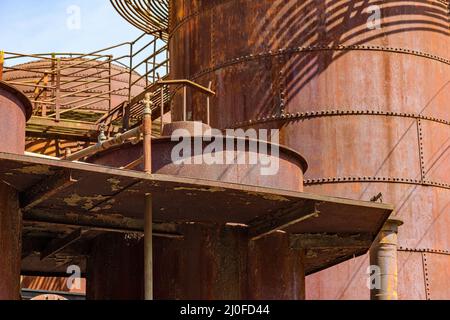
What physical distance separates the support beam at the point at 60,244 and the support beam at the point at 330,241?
10.9ft

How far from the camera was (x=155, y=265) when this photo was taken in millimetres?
13570

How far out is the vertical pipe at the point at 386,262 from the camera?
44.0ft

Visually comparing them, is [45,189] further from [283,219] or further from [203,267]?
[283,219]

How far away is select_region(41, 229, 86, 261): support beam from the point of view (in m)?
13.3

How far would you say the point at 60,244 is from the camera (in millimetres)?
13852

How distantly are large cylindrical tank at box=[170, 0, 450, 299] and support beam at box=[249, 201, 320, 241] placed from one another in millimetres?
2439

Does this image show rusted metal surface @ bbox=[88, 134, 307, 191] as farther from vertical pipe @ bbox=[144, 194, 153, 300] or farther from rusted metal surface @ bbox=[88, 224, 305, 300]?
rusted metal surface @ bbox=[88, 224, 305, 300]

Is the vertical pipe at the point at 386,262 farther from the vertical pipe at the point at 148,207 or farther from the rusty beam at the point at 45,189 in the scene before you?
the rusty beam at the point at 45,189

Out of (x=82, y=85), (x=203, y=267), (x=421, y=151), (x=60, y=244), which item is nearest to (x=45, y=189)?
(x=60, y=244)

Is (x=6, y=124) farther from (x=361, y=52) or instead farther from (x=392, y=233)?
(x=361, y=52)

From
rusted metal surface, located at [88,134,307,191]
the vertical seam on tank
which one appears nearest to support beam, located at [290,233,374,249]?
rusted metal surface, located at [88,134,307,191]

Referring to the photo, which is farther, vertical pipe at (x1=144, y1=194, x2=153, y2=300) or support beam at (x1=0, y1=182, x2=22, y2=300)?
vertical pipe at (x1=144, y1=194, x2=153, y2=300)

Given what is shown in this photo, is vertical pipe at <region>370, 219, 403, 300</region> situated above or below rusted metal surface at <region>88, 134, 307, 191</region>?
below

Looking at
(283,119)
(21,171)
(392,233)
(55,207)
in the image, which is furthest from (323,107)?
(21,171)
